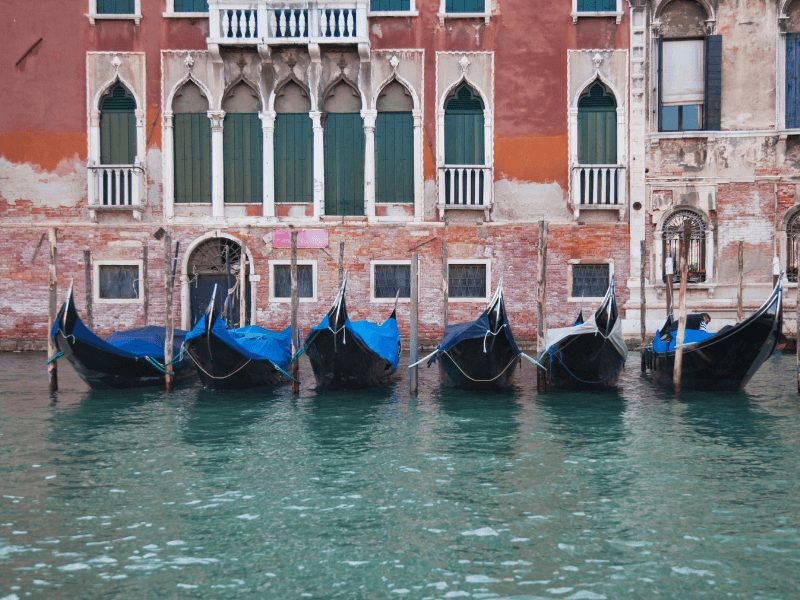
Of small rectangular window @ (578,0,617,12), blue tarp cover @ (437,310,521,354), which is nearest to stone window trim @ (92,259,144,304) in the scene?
blue tarp cover @ (437,310,521,354)

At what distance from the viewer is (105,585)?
13.2 feet

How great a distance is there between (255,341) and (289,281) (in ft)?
10.3

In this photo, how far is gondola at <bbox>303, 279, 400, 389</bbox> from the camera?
9.31 m

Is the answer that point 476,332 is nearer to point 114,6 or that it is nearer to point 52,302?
point 52,302

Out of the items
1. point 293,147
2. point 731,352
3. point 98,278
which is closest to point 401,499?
point 731,352

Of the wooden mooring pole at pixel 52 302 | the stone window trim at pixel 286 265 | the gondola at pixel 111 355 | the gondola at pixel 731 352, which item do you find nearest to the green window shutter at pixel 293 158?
the stone window trim at pixel 286 265

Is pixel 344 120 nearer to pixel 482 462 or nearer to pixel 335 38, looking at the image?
pixel 335 38

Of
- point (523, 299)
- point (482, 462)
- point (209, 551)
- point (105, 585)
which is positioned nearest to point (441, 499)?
point (482, 462)

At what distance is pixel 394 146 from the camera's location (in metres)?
13.1

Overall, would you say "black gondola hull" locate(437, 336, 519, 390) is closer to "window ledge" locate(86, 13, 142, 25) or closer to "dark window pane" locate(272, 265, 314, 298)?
"dark window pane" locate(272, 265, 314, 298)

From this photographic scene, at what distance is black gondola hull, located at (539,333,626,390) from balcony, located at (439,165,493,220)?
375 centimetres

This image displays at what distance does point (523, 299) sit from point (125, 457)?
7.42 m

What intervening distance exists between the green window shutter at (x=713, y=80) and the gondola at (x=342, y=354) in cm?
583

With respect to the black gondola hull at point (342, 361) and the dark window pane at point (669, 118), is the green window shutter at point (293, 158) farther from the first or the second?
the dark window pane at point (669, 118)
